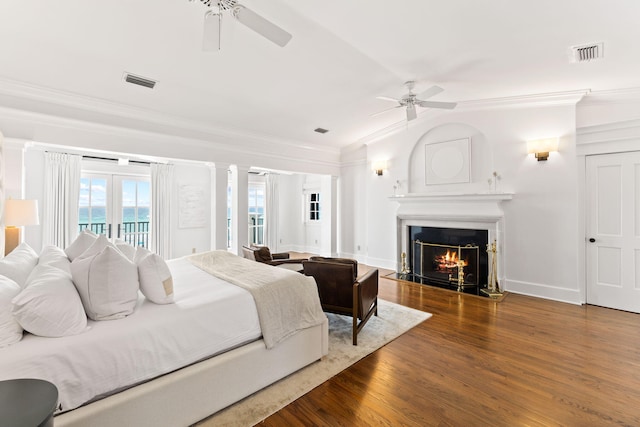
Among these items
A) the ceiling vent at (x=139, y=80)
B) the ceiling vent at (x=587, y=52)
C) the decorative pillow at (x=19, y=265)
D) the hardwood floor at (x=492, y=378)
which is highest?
the ceiling vent at (x=587, y=52)

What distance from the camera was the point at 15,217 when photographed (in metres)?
3.05

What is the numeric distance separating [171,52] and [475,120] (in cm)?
470

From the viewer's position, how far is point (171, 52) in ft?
10.1

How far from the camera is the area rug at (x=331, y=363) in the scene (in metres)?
1.92

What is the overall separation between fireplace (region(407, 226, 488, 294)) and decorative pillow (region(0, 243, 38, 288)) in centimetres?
517

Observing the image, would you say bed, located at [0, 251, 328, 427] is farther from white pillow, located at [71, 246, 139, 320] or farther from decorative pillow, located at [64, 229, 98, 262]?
decorative pillow, located at [64, 229, 98, 262]

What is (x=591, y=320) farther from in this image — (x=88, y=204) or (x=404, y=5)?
(x=88, y=204)

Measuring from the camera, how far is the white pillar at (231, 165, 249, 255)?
529cm

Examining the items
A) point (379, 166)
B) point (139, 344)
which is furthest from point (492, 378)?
point (379, 166)

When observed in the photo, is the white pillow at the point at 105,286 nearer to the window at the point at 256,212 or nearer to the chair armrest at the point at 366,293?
the chair armrest at the point at 366,293

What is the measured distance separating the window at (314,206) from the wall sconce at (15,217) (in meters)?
6.14

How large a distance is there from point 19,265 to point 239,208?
3.46m

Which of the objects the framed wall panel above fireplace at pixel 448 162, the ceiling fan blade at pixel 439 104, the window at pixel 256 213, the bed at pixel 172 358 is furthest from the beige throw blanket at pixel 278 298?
the window at pixel 256 213

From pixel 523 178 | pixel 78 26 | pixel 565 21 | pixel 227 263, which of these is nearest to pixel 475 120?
pixel 523 178
